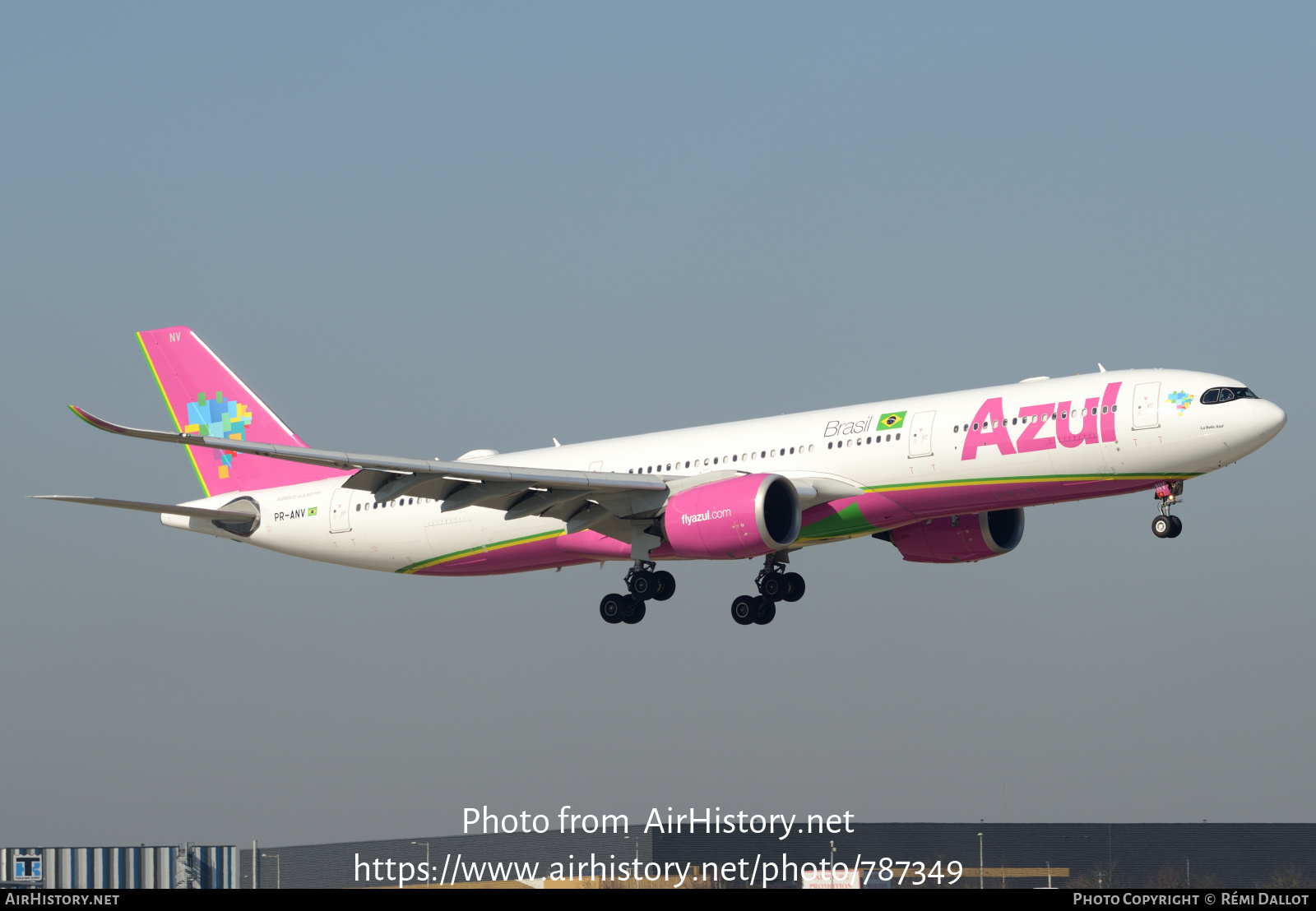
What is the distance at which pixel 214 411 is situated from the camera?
52438 millimetres

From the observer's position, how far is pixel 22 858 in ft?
186

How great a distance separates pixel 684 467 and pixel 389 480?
295 inches

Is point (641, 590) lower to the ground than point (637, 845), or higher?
higher

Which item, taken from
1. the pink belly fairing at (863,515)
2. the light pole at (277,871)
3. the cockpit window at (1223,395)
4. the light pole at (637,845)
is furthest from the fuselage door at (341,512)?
the cockpit window at (1223,395)

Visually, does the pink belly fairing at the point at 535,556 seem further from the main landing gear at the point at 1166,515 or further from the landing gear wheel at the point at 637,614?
the main landing gear at the point at 1166,515

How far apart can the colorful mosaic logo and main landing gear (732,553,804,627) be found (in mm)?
16972

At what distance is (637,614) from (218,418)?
16093 millimetres

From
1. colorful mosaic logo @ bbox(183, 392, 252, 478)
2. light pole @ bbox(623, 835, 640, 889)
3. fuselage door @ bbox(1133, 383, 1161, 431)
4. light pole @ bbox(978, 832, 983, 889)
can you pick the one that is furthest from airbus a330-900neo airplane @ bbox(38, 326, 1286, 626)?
light pole @ bbox(978, 832, 983, 889)

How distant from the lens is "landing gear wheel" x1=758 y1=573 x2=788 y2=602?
150 feet

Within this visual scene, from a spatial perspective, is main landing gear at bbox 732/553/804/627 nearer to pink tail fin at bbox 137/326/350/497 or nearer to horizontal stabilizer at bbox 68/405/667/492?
horizontal stabilizer at bbox 68/405/667/492

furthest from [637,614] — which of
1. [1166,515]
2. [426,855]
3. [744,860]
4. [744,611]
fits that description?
[426,855]

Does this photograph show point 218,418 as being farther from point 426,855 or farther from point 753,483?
point 753,483

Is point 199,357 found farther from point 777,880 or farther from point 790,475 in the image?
point 777,880

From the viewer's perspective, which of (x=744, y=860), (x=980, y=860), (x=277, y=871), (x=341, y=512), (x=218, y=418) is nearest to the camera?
(x=341, y=512)
